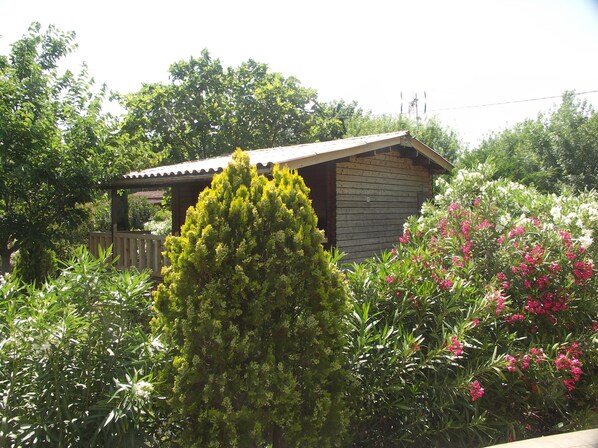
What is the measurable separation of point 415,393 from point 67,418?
2.16 metres

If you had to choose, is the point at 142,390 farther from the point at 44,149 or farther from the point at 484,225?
the point at 44,149

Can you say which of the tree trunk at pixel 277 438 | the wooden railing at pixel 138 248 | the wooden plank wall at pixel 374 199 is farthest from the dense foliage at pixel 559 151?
the tree trunk at pixel 277 438

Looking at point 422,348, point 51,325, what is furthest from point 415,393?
point 51,325

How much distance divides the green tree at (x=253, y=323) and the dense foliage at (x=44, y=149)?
647cm

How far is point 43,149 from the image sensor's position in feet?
27.5

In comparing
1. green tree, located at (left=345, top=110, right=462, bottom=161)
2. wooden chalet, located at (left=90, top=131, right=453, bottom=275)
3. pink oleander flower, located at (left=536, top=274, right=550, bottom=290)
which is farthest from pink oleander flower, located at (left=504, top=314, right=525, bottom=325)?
green tree, located at (left=345, top=110, right=462, bottom=161)

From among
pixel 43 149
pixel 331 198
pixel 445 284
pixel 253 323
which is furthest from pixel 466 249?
pixel 43 149

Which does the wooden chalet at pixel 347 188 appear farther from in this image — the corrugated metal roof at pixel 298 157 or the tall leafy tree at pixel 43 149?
the tall leafy tree at pixel 43 149

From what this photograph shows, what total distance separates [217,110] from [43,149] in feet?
58.8

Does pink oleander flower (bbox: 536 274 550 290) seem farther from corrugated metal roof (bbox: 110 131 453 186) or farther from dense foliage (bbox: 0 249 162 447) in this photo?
corrugated metal roof (bbox: 110 131 453 186)

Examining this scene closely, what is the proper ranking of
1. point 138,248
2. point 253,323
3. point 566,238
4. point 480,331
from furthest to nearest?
point 138,248, point 566,238, point 480,331, point 253,323

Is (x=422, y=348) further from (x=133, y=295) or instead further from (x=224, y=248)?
(x=133, y=295)

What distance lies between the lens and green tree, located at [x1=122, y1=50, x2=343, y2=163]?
83.6 ft

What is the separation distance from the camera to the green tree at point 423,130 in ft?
83.0
